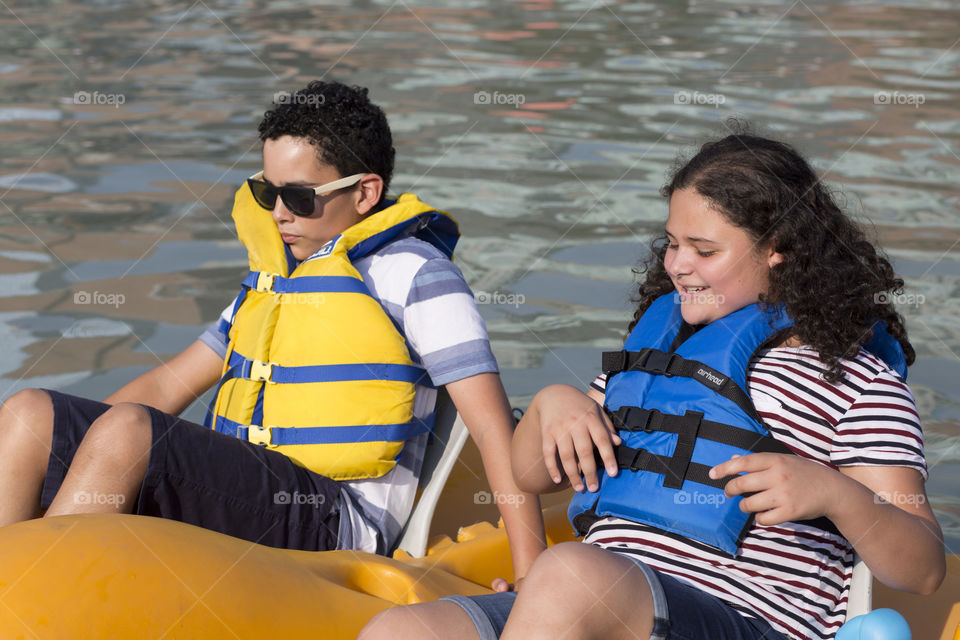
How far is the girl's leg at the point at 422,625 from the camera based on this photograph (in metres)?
1.59

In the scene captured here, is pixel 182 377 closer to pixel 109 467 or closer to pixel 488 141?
pixel 109 467

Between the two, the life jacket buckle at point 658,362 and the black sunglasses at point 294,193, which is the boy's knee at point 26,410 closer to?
the black sunglasses at point 294,193

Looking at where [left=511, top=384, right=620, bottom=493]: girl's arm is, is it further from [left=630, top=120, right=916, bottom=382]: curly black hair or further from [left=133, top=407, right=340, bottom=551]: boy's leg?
[left=133, top=407, right=340, bottom=551]: boy's leg

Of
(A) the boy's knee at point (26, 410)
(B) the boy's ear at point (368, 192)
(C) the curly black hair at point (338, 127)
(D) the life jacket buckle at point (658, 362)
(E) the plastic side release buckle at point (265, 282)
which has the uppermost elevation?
(C) the curly black hair at point (338, 127)

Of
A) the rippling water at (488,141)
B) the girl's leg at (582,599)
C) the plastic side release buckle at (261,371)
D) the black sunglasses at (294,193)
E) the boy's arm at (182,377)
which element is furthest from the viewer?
the rippling water at (488,141)

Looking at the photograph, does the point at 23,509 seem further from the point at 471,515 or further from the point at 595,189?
the point at 595,189

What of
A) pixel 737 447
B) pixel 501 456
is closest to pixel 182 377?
pixel 501 456

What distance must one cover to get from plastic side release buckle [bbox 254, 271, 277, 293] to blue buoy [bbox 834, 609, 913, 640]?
57.1 inches

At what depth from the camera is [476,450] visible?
2740 millimetres

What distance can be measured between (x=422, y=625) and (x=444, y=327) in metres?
0.84

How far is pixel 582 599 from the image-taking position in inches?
59.3

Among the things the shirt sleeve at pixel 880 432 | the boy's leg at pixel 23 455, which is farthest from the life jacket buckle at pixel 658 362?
the boy's leg at pixel 23 455

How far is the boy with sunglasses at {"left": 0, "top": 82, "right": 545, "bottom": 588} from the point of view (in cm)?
217

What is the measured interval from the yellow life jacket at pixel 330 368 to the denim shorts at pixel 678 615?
680mm
